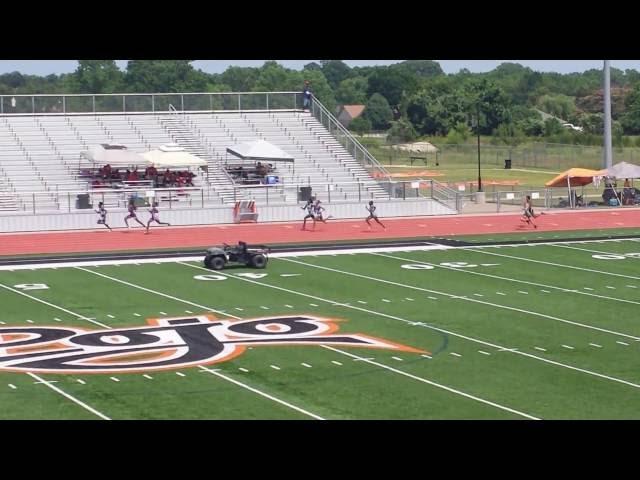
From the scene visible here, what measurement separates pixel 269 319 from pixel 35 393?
697cm

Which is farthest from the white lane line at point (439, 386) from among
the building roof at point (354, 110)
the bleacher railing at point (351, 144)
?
the building roof at point (354, 110)

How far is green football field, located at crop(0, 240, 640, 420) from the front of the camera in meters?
15.3

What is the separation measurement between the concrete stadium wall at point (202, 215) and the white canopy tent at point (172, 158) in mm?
2475

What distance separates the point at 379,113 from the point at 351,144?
244ft

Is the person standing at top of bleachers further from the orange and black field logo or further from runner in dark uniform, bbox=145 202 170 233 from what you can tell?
the orange and black field logo

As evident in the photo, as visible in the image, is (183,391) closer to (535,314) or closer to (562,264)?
(535,314)

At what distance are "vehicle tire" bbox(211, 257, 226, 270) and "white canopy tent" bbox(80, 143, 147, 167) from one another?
1811cm

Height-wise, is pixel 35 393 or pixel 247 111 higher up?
pixel 247 111

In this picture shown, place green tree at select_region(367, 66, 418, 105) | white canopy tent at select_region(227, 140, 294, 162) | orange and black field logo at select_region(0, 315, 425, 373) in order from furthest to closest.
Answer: green tree at select_region(367, 66, 418, 105) → white canopy tent at select_region(227, 140, 294, 162) → orange and black field logo at select_region(0, 315, 425, 373)

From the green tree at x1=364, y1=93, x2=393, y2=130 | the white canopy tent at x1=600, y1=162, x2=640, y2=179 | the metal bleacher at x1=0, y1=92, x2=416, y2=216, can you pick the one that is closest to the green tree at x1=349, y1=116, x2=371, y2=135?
the green tree at x1=364, y1=93, x2=393, y2=130

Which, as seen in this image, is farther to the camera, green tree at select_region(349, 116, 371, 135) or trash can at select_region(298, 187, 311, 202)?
green tree at select_region(349, 116, 371, 135)

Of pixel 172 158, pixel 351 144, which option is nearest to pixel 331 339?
pixel 172 158
